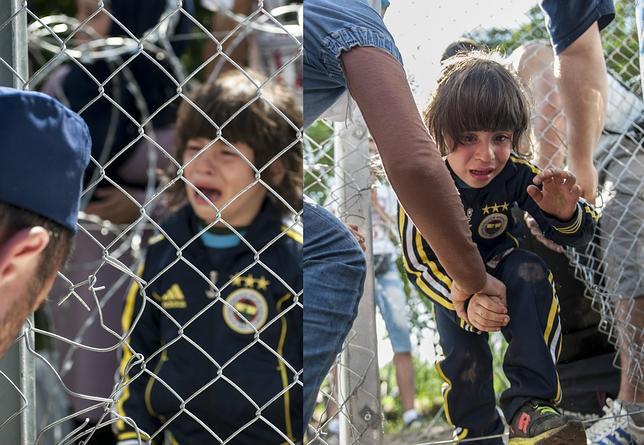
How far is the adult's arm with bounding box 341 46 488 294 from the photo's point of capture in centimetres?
178

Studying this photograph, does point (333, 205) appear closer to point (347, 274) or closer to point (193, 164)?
point (347, 274)

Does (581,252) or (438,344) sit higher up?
(581,252)

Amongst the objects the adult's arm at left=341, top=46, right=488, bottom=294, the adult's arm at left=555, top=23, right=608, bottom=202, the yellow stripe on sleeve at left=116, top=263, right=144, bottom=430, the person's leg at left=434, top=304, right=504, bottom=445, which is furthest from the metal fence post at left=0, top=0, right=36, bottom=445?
the adult's arm at left=555, top=23, right=608, bottom=202

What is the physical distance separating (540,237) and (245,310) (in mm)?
734

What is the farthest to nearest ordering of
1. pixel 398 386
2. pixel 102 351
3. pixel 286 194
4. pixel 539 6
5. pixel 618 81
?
pixel 618 81, pixel 539 6, pixel 398 386, pixel 286 194, pixel 102 351

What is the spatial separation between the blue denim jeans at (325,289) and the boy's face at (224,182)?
12 cm

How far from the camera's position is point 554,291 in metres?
2.19

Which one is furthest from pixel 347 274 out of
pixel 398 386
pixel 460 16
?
pixel 460 16

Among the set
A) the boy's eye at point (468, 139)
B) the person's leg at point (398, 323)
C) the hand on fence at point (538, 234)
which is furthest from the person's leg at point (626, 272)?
the person's leg at point (398, 323)

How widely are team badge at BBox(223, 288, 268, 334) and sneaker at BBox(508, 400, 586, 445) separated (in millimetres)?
646

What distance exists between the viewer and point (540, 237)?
2152 mm

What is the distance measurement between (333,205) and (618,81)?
33.5 inches

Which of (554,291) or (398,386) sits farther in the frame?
(554,291)

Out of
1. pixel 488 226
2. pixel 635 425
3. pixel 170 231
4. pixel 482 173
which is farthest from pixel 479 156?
pixel 635 425
